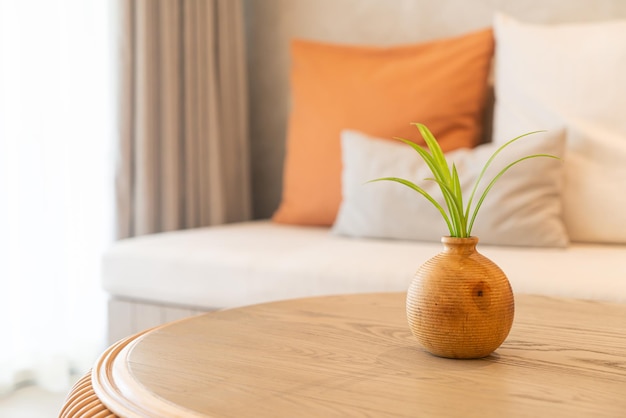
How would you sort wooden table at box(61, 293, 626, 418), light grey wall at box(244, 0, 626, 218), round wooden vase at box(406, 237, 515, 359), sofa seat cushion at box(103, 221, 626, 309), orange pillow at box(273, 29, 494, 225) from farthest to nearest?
light grey wall at box(244, 0, 626, 218), orange pillow at box(273, 29, 494, 225), sofa seat cushion at box(103, 221, 626, 309), round wooden vase at box(406, 237, 515, 359), wooden table at box(61, 293, 626, 418)

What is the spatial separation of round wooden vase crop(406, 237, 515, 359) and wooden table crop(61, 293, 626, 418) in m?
0.03

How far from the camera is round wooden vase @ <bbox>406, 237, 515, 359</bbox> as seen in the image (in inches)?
33.2

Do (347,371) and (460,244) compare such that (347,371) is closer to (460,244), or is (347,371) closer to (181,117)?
(460,244)

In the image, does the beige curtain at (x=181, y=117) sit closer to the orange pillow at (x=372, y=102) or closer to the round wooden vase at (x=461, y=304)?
the orange pillow at (x=372, y=102)

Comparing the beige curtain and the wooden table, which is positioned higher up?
the beige curtain

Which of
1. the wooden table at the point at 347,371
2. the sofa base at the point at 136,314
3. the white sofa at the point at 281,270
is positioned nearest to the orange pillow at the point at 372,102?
the white sofa at the point at 281,270

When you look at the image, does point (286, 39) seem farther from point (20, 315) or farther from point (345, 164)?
point (20, 315)

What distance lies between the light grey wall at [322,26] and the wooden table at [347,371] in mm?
1374

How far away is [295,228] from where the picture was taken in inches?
88.3

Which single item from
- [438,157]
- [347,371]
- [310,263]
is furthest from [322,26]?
[347,371]

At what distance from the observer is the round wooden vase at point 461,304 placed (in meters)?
0.84

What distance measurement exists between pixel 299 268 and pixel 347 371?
2.71 ft

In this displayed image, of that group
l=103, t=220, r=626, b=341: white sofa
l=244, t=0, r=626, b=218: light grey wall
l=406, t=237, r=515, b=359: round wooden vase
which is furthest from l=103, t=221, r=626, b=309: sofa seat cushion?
l=244, t=0, r=626, b=218: light grey wall

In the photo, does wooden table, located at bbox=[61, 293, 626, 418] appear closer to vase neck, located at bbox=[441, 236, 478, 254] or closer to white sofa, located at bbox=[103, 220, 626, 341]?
vase neck, located at bbox=[441, 236, 478, 254]
